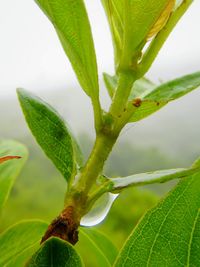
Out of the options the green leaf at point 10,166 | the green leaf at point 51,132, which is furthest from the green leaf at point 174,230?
the green leaf at point 10,166

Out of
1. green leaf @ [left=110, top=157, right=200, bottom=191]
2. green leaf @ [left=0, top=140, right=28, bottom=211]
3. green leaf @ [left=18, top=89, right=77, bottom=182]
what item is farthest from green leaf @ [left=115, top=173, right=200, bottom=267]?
green leaf @ [left=0, top=140, right=28, bottom=211]

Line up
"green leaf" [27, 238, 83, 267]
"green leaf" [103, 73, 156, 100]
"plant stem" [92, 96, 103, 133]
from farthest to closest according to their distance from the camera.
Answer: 1. "green leaf" [103, 73, 156, 100]
2. "plant stem" [92, 96, 103, 133]
3. "green leaf" [27, 238, 83, 267]

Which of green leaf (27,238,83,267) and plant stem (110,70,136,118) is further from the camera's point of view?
plant stem (110,70,136,118)

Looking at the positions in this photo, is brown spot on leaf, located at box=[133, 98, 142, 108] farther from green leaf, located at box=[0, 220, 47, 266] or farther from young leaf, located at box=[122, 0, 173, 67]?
green leaf, located at box=[0, 220, 47, 266]

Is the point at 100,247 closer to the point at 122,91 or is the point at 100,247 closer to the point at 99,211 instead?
the point at 99,211

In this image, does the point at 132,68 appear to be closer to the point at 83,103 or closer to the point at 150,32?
the point at 150,32

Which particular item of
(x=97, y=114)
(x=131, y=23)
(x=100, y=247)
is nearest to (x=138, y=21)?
(x=131, y=23)
